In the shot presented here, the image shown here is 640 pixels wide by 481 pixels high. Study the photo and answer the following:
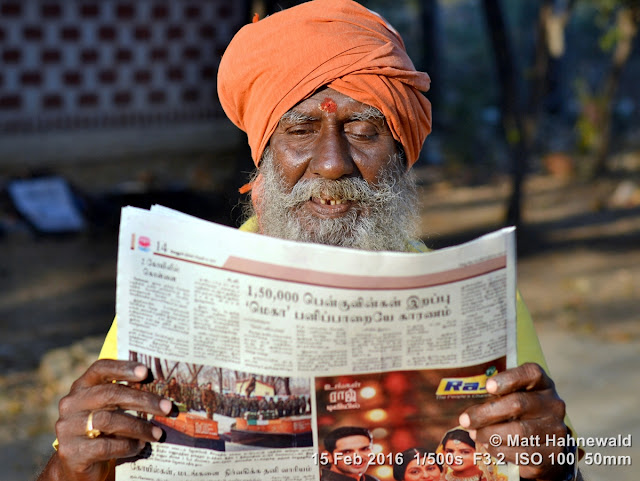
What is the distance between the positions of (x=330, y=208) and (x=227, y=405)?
719 mm

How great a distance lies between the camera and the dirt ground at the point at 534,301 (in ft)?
16.2

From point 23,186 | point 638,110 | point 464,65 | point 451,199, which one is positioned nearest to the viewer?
point 23,186

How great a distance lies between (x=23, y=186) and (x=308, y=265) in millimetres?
7425

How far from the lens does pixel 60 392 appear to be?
5.06 meters

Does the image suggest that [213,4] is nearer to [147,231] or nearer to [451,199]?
[451,199]

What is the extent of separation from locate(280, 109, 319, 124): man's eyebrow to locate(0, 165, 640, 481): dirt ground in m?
2.59

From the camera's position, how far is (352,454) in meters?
1.80

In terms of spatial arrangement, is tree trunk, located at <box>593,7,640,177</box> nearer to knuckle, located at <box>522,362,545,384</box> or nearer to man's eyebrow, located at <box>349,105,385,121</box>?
man's eyebrow, located at <box>349,105,385,121</box>

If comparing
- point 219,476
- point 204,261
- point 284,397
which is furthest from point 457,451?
point 204,261

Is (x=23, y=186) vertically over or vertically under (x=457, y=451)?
over

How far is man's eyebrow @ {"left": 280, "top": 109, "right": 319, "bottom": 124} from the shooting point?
2.28 meters

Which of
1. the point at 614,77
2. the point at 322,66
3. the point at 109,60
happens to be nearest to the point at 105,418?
the point at 322,66

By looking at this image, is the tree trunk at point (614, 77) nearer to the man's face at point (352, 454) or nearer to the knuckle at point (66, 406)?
the man's face at point (352, 454)

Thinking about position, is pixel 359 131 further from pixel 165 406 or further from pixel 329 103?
pixel 165 406
